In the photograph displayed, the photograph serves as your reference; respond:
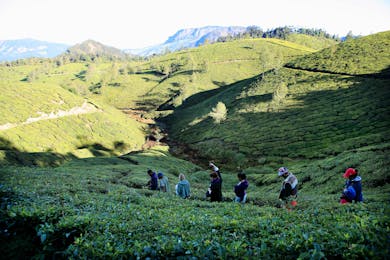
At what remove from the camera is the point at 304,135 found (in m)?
102

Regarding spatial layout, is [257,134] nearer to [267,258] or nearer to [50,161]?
[50,161]

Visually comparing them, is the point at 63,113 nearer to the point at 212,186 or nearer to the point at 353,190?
the point at 212,186

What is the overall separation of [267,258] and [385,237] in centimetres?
320

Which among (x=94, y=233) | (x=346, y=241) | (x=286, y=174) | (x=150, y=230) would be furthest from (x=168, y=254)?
(x=286, y=174)

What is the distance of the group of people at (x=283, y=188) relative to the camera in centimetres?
1585

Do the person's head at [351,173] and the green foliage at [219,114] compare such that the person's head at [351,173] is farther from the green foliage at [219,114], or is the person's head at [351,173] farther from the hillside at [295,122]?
the green foliage at [219,114]

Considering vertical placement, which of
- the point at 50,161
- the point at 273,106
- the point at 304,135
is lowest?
the point at 50,161

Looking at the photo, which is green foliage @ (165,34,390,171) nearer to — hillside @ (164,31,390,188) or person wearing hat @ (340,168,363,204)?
hillside @ (164,31,390,188)

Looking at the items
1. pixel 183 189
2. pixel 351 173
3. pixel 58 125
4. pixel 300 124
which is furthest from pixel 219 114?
pixel 351 173

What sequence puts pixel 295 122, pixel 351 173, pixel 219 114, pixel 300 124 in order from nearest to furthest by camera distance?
pixel 351 173
pixel 300 124
pixel 295 122
pixel 219 114

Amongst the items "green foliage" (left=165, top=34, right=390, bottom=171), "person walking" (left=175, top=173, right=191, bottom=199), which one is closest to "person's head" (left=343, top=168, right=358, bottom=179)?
"person walking" (left=175, top=173, right=191, bottom=199)

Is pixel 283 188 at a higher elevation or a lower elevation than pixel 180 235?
lower

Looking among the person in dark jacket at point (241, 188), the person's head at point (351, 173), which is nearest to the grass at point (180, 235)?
the person's head at point (351, 173)

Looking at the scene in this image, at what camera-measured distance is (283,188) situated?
1731 cm
